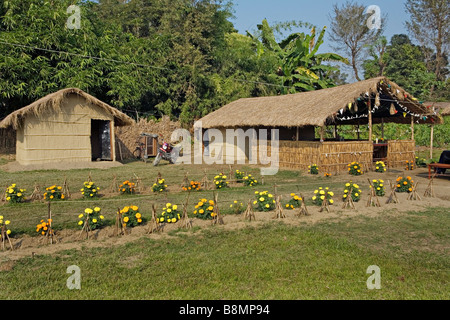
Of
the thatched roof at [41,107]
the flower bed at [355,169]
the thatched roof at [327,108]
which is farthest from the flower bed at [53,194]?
the flower bed at [355,169]

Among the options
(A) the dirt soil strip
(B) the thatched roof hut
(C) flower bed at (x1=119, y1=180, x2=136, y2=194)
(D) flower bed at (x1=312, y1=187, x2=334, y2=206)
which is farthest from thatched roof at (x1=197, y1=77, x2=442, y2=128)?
(C) flower bed at (x1=119, y1=180, x2=136, y2=194)

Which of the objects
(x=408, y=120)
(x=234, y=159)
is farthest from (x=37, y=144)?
(x=408, y=120)

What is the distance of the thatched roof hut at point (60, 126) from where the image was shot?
1582 cm

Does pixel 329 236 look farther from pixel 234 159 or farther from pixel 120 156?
pixel 120 156

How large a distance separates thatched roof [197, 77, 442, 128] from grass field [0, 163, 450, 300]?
7814mm

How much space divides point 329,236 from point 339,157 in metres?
9.42

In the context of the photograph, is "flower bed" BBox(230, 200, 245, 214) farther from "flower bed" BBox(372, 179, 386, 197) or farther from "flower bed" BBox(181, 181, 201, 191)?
"flower bed" BBox(372, 179, 386, 197)

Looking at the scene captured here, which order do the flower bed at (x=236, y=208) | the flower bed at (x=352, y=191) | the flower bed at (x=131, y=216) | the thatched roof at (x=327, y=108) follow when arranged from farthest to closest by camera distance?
the thatched roof at (x=327, y=108) < the flower bed at (x=352, y=191) < the flower bed at (x=236, y=208) < the flower bed at (x=131, y=216)

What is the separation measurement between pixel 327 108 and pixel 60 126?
456 inches

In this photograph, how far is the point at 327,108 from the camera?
14.9 metres

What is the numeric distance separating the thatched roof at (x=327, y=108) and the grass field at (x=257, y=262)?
7.81 m

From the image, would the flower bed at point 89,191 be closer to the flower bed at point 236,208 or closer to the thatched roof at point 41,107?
the flower bed at point 236,208

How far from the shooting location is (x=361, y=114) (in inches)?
789

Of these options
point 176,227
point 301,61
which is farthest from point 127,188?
point 301,61
